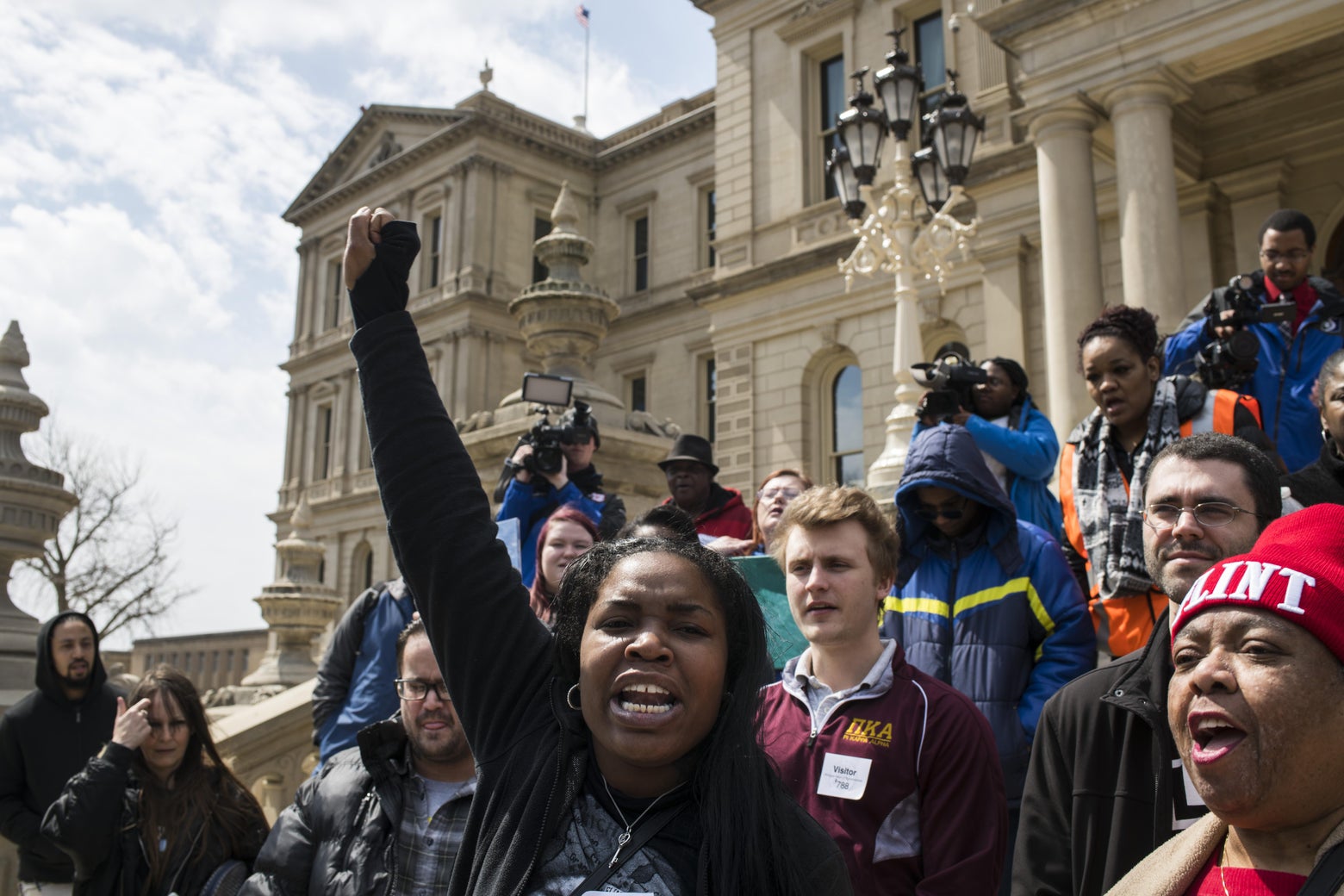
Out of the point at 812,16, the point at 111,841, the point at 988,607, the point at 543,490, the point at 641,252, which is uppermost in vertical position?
the point at 641,252

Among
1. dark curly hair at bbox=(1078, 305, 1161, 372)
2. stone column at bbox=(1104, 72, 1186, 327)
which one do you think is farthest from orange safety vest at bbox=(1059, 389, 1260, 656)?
stone column at bbox=(1104, 72, 1186, 327)

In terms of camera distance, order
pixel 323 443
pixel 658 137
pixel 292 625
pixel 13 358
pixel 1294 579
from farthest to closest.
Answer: pixel 323 443 < pixel 658 137 < pixel 292 625 < pixel 13 358 < pixel 1294 579

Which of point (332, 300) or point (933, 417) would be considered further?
point (332, 300)

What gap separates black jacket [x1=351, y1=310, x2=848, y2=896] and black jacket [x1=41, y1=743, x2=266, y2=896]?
2.94 metres

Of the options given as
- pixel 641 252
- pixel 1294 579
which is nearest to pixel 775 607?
pixel 1294 579

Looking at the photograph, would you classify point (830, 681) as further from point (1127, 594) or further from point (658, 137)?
point (658, 137)

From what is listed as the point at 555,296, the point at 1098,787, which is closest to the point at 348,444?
the point at 555,296

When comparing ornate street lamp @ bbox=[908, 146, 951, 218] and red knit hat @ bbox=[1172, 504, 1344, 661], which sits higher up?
ornate street lamp @ bbox=[908, 146, 951, 218]

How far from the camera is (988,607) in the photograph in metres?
3.88

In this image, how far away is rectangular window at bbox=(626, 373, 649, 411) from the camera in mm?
37406

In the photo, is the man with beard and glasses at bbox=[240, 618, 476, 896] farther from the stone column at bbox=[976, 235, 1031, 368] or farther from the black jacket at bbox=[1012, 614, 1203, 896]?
the stone column at bbox=[976, 235, 1031, 368]

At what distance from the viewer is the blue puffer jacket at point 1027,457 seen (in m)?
5.18

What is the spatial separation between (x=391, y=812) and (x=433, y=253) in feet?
126

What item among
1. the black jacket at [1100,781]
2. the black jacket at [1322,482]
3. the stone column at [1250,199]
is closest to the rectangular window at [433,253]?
the stone column at [1250,199]
